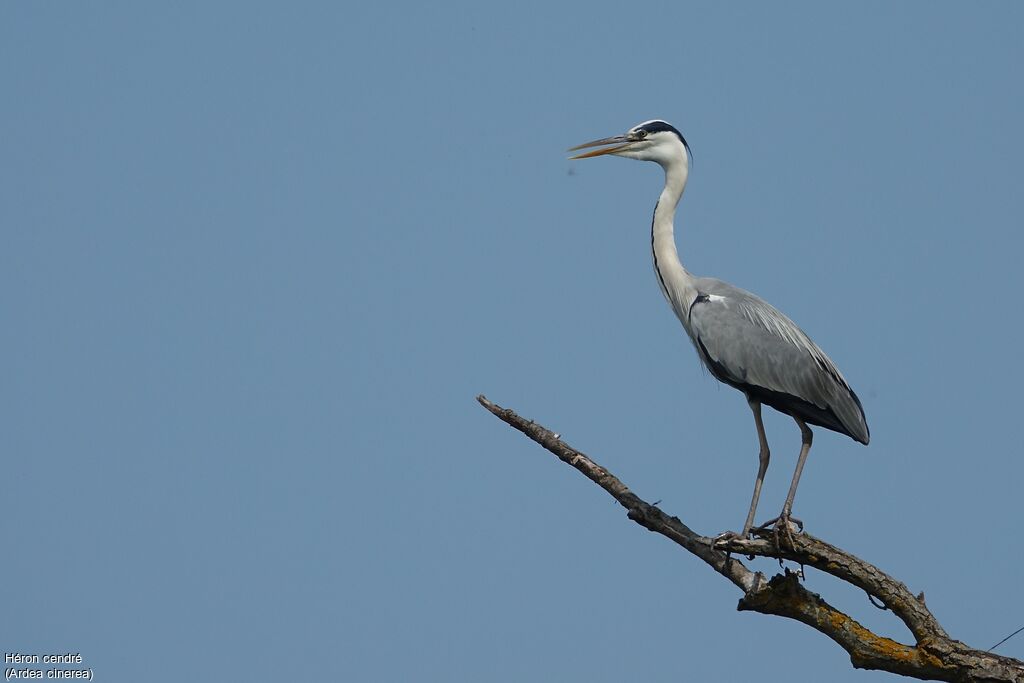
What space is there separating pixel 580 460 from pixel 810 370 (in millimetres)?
2160

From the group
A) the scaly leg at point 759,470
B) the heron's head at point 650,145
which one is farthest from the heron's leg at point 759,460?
the heron's head at point 650,145

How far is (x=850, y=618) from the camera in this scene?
26.1 feet

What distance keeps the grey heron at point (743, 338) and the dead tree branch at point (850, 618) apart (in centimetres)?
82

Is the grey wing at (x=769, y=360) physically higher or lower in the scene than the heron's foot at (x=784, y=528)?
higher

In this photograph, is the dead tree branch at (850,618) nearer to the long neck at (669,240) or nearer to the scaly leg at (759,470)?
the scaly leg at (759,470)

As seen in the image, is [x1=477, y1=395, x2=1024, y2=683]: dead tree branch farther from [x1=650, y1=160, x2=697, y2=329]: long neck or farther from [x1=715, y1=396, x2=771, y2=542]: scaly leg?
[x1=650, y1=160, x2=697, y2=329]: long neck

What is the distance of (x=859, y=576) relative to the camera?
785 cm

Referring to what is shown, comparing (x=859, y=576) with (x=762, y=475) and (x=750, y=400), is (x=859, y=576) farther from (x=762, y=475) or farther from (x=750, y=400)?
(x=750, y=400)

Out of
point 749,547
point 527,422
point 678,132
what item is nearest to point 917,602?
point 749,547

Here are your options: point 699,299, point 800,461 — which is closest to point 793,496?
point 800,461

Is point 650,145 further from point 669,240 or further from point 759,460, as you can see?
point 759,460

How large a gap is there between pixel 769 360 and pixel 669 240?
1442 mm

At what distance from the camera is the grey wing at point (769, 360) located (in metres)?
9.84

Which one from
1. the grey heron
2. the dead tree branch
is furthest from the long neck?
the dead tree branch
